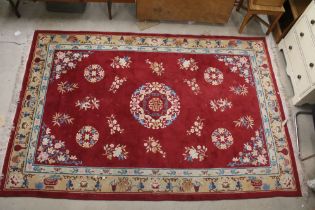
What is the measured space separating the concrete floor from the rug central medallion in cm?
71

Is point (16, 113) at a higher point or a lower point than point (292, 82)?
lower

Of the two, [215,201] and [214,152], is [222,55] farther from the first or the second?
[215,201]

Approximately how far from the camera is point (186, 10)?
302 cm

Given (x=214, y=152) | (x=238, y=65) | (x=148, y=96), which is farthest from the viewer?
(x=238, y=65)

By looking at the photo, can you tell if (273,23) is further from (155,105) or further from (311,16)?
(155,105)

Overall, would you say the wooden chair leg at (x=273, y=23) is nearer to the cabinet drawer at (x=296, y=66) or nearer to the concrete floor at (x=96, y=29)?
the concrete floor at (x=96, y=29)

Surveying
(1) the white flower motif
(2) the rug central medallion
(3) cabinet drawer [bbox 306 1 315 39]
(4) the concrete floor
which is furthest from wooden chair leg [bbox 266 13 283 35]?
(1) the white flower motif

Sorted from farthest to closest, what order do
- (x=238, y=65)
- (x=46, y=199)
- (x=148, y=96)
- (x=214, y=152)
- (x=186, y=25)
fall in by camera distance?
(x=186, y=25)
(x=238, y=65)
(x=148, y=96)
(x=214, y=152)
(x=46, y=199)

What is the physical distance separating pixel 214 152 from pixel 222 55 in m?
1.09

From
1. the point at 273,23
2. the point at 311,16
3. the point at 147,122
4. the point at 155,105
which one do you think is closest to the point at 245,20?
Answer: the point at 273,23

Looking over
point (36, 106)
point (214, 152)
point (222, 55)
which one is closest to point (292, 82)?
point (222, 55)

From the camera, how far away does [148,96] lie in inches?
109

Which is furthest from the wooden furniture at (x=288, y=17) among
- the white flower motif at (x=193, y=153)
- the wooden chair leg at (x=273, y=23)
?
the white flower motif at (x=193, y=153)

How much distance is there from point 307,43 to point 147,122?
5.50 ft
